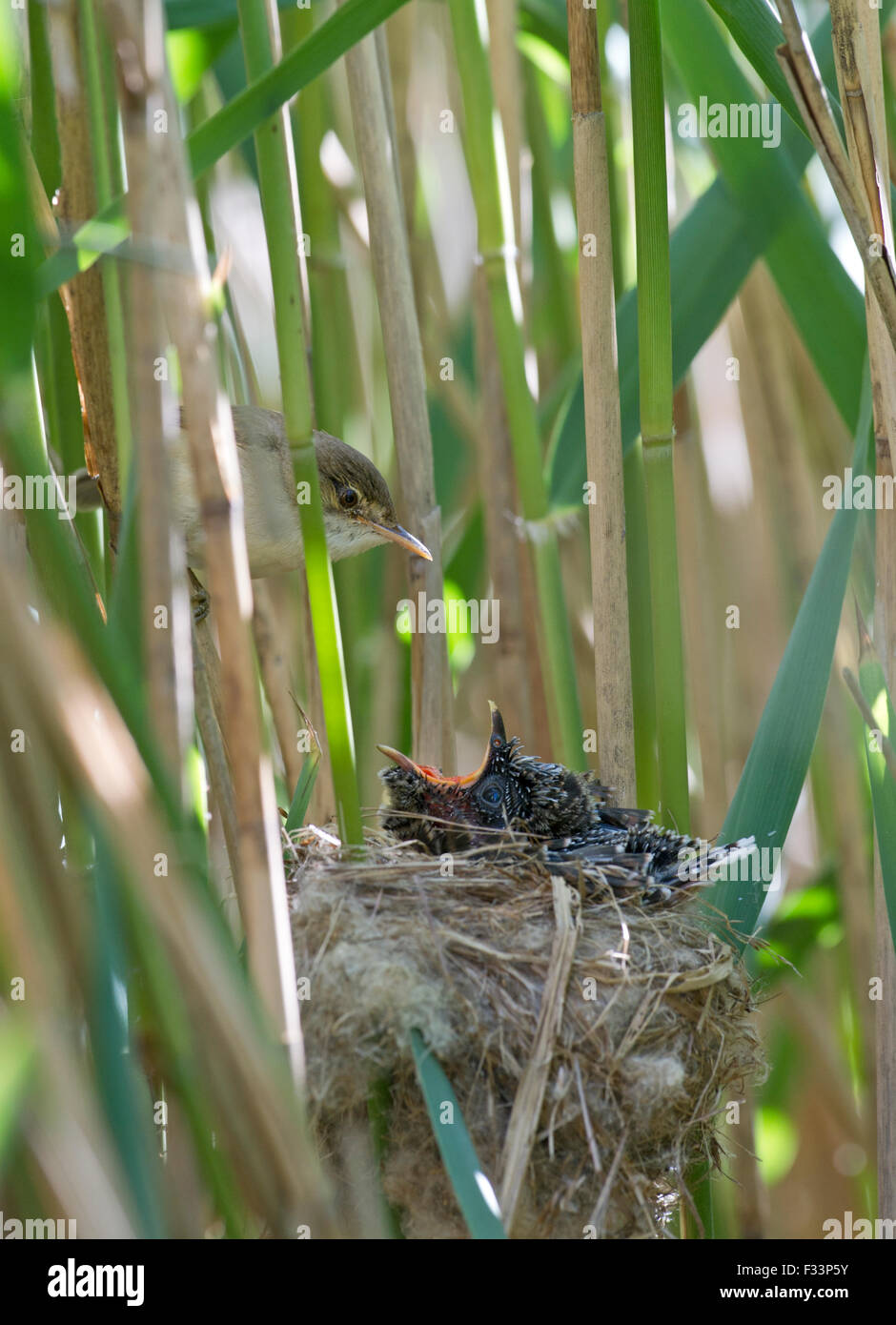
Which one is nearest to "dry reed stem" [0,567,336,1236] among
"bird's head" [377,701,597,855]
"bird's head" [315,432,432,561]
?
"bird's head" [377,701,597,855]

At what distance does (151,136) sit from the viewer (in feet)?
2.79

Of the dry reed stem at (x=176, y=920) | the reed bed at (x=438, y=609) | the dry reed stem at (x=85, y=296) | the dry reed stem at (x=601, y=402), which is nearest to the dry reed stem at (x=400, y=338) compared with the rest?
the reed bed at (x=438, y=609)

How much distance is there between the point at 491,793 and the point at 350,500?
0.60 m

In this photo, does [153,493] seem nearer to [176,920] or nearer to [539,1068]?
[176,920]

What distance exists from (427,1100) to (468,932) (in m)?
0.41

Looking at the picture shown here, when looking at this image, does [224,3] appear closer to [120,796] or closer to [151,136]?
[151,136]

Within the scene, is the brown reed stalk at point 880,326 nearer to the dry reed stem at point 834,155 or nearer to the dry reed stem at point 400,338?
the dry reed stem at point 834,155

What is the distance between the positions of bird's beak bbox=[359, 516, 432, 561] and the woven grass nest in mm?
596

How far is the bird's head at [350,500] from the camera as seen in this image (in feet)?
7.24

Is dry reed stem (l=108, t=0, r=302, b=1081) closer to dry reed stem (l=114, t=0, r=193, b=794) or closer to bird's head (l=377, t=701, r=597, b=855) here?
dry reed stem (l=114, t=0, r=193, b=794)

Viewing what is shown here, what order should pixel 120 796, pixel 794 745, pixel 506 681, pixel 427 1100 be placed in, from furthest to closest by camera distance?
pixel 506 681 < pixel 794 745 < pixel 427 1100 < pixel 120 796

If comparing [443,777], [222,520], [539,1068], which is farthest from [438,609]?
[222,520]

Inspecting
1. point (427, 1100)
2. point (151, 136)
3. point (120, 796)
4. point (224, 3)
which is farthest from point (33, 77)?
point (427, 1100)

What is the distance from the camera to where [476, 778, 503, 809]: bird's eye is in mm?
2088
